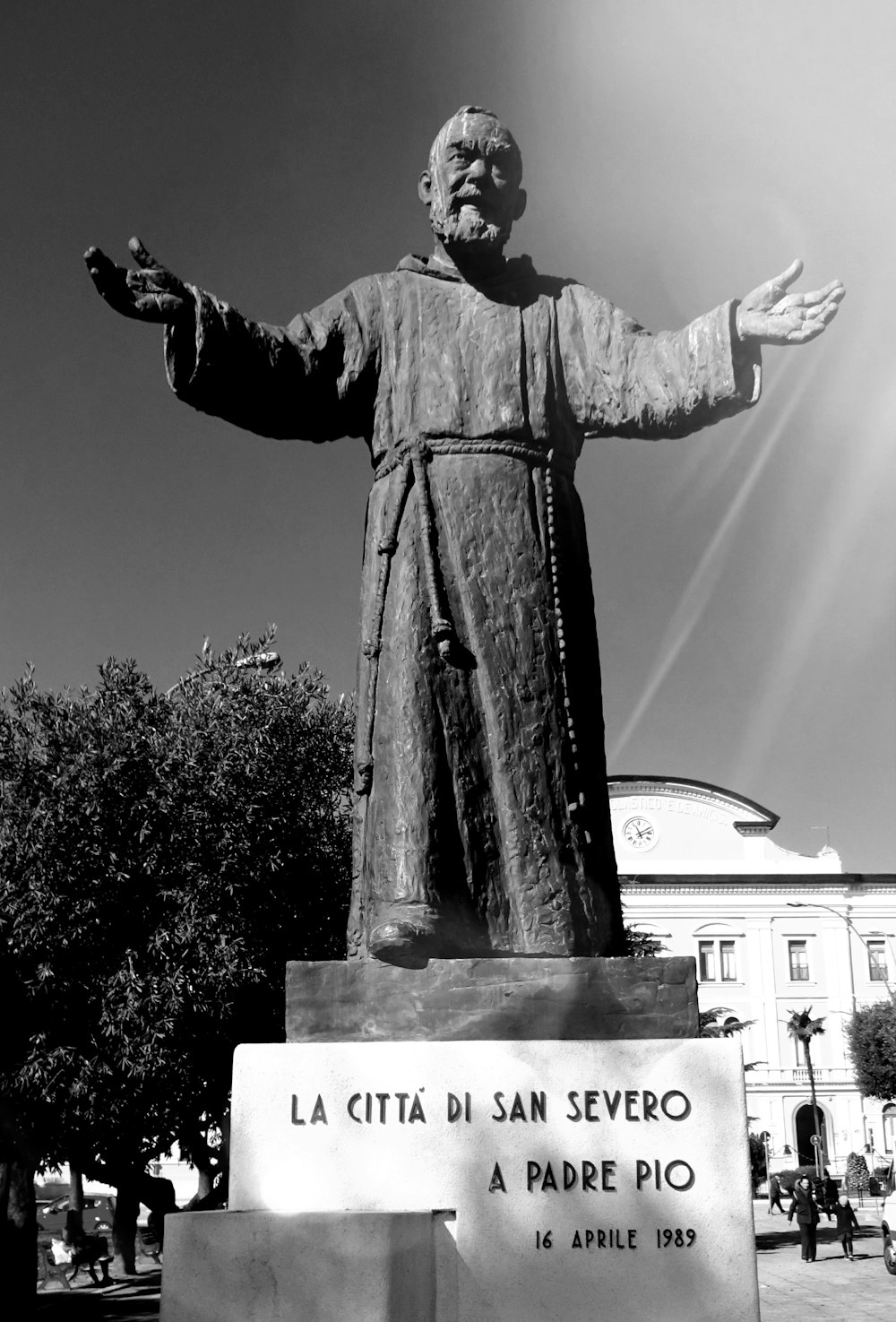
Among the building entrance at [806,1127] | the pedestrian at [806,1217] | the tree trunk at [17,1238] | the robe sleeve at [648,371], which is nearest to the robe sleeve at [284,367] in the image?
the robe sleeve at [648,371]

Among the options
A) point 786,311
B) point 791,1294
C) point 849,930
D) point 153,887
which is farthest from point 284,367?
point 849,930

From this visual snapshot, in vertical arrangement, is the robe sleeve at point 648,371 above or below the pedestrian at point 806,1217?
above

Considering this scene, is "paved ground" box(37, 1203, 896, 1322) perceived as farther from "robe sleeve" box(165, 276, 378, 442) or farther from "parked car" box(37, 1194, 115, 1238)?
"robe sleeve" box(165, 276, 378, 442)

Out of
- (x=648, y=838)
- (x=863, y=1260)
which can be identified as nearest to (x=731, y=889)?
(x=648, y=838)

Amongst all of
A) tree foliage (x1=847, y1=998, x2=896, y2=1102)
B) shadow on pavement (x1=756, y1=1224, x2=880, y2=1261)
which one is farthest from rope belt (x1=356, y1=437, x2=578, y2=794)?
tree foliage (x1=847, y1=998, x2=896, y2=1102)

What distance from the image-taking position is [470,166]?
4.32m

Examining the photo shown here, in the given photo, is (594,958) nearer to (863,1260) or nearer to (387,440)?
(387,440)

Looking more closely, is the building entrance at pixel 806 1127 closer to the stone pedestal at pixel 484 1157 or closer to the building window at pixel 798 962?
the building window at pixel 798 962

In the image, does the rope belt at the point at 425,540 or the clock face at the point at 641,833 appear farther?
the clock face at the point at 641,833

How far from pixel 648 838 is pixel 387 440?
173ft

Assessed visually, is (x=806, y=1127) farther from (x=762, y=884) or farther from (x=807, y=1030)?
(x=762, y=884)

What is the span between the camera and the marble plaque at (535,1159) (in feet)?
10.3

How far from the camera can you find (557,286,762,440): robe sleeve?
13.1 feet

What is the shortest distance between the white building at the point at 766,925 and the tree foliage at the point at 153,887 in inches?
1485
